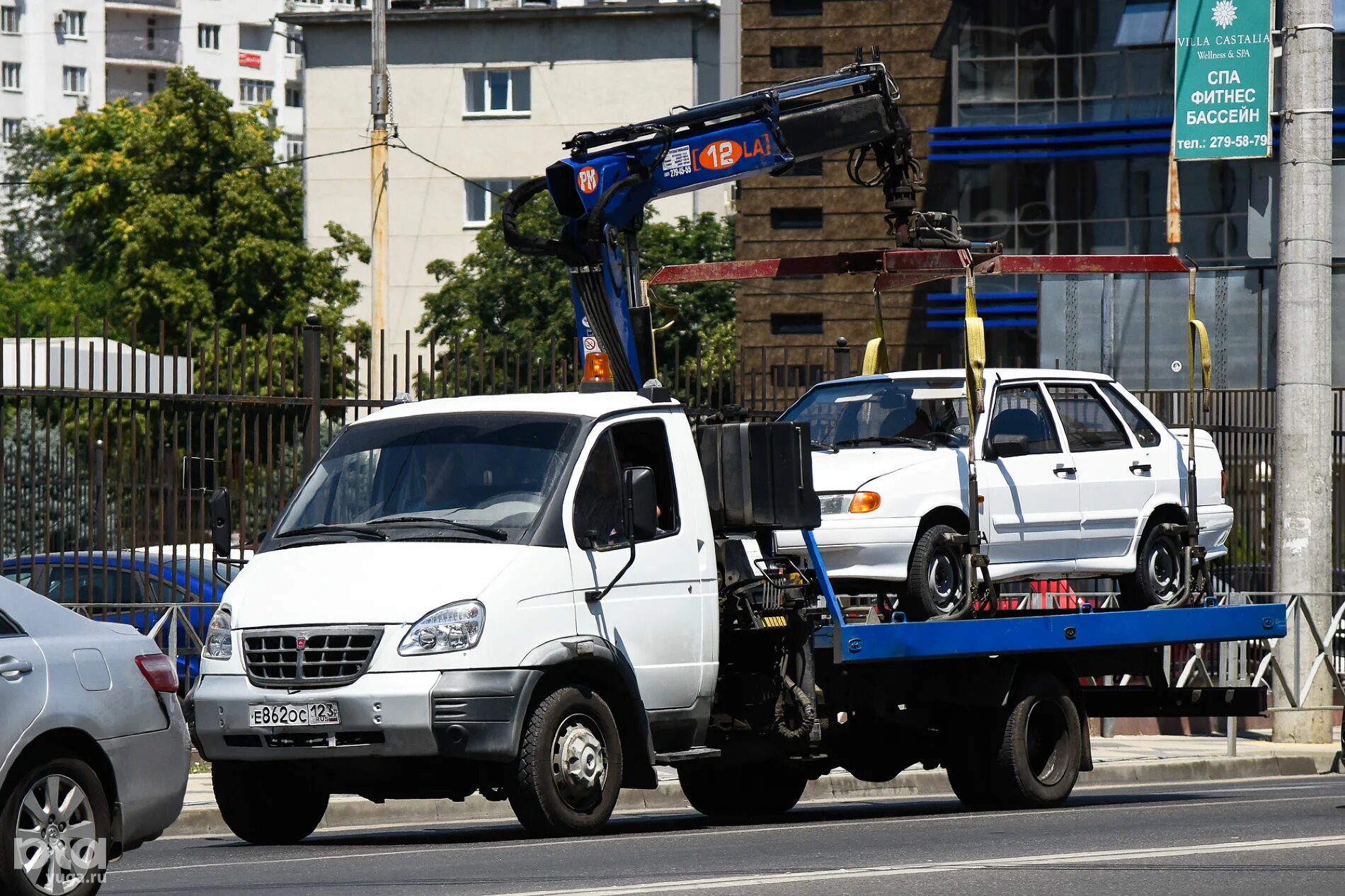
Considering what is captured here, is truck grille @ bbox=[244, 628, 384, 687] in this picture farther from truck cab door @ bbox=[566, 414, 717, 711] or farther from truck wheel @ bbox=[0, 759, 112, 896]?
truck wheel @ bbox=[0, 759, 112, 896]

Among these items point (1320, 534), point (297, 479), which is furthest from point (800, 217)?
point (297, 479)

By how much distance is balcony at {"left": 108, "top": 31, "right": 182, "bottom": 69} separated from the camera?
4884 inches

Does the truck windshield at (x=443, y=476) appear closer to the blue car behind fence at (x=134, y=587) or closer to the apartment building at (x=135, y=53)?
the blue car behind fence at (x=134, y=587)

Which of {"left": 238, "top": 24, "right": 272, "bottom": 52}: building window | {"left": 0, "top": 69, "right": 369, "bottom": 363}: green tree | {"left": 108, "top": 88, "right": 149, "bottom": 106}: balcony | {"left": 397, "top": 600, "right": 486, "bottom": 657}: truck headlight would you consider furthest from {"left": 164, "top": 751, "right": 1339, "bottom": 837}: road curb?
{"left": 238, "top": 24, "right": 272, "bottom": 52}: building window

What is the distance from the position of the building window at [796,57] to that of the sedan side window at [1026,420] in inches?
1843

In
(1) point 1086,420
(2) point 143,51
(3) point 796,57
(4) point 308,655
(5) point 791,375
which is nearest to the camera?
(4) point 308,655

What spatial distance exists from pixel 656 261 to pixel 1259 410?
119 feet

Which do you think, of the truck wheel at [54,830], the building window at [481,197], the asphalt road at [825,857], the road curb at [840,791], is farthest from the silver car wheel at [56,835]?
the building window at [481,197]

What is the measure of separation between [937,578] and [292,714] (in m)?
4.14

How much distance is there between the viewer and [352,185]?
72.6 meters

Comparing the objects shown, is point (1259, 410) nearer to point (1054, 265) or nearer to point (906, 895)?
point (1054, 265)

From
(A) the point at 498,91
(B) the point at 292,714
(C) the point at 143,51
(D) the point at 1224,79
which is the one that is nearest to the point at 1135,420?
(B) the point at 292,714

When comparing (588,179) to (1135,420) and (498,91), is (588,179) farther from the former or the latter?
(498,91)

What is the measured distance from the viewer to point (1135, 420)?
46.4 ft
